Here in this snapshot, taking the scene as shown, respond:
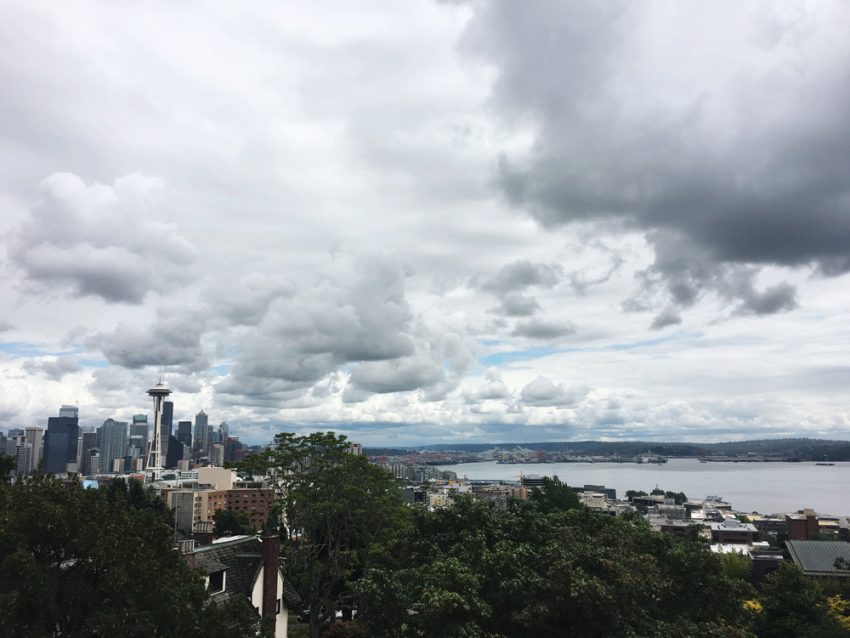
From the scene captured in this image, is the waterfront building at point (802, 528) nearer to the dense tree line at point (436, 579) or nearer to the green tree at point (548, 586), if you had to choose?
the dense tree line at point (436, 579)

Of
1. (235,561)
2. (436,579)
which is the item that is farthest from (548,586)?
(235,561)

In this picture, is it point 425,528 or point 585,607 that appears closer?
point 585,607

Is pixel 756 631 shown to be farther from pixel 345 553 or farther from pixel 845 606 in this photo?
pixel 345 553

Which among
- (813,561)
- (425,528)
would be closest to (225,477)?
(813,561)

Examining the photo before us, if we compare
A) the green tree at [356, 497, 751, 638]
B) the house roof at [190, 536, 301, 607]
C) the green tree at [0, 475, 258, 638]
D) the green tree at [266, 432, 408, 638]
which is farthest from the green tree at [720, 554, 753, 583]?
the green tree at [0, 475, 258, 638]

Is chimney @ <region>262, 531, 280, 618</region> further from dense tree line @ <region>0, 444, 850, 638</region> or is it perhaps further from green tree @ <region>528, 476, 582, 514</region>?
green tree @ <region>528, 476, 582, 514</region>

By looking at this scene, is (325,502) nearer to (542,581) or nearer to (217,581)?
(217,581)

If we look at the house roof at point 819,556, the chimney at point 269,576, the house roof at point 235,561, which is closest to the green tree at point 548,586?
the chimney at point 269,576
